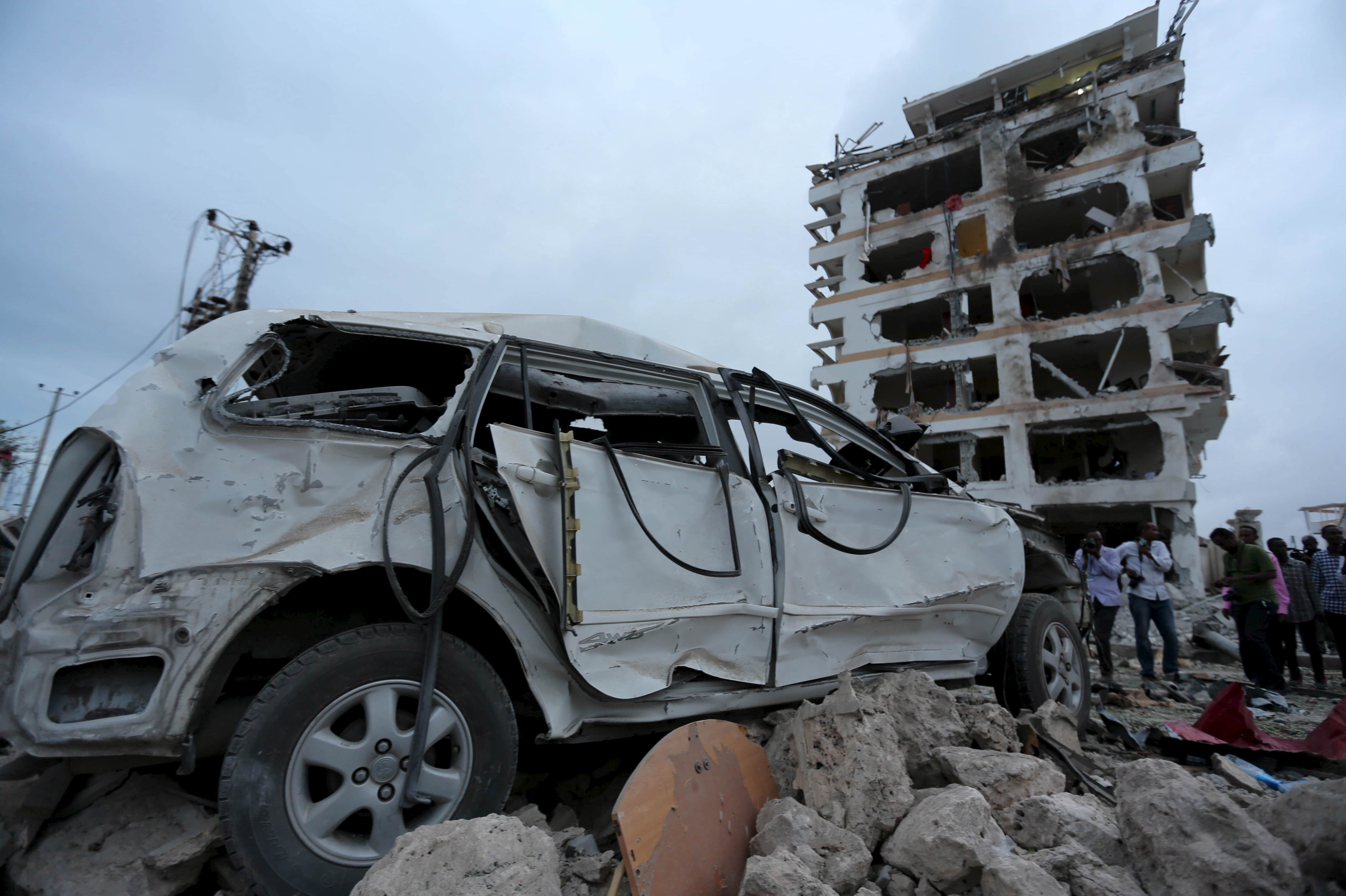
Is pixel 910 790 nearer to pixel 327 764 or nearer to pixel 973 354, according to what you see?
pixel 327 764

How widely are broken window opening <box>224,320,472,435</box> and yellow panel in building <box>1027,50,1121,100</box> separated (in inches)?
946

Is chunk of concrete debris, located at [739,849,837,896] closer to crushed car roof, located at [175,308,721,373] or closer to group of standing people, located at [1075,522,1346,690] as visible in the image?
crushed car roof, located at [175,308,721,373]

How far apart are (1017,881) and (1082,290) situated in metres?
23.2

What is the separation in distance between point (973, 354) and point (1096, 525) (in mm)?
5879

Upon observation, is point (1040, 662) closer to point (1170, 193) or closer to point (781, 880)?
point (781, 880)

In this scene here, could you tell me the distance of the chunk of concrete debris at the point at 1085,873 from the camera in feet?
5.28

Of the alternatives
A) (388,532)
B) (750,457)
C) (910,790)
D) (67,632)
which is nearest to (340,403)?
(388,532)

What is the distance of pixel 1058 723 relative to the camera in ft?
9.27

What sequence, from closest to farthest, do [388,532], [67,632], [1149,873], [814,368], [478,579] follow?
[67,632]
[1149,873]
[388,532]
[478,579]
[814,368]

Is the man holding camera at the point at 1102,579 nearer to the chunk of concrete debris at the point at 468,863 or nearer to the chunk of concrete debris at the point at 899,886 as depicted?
the chunk of concrete debris at the point at 899,886

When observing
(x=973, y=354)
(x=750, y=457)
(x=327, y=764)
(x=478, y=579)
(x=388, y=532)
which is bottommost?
(x=327, y=764)

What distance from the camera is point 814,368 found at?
21812 millimetres

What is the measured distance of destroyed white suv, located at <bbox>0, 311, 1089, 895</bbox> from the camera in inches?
62.9

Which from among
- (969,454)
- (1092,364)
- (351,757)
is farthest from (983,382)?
(351,757)
